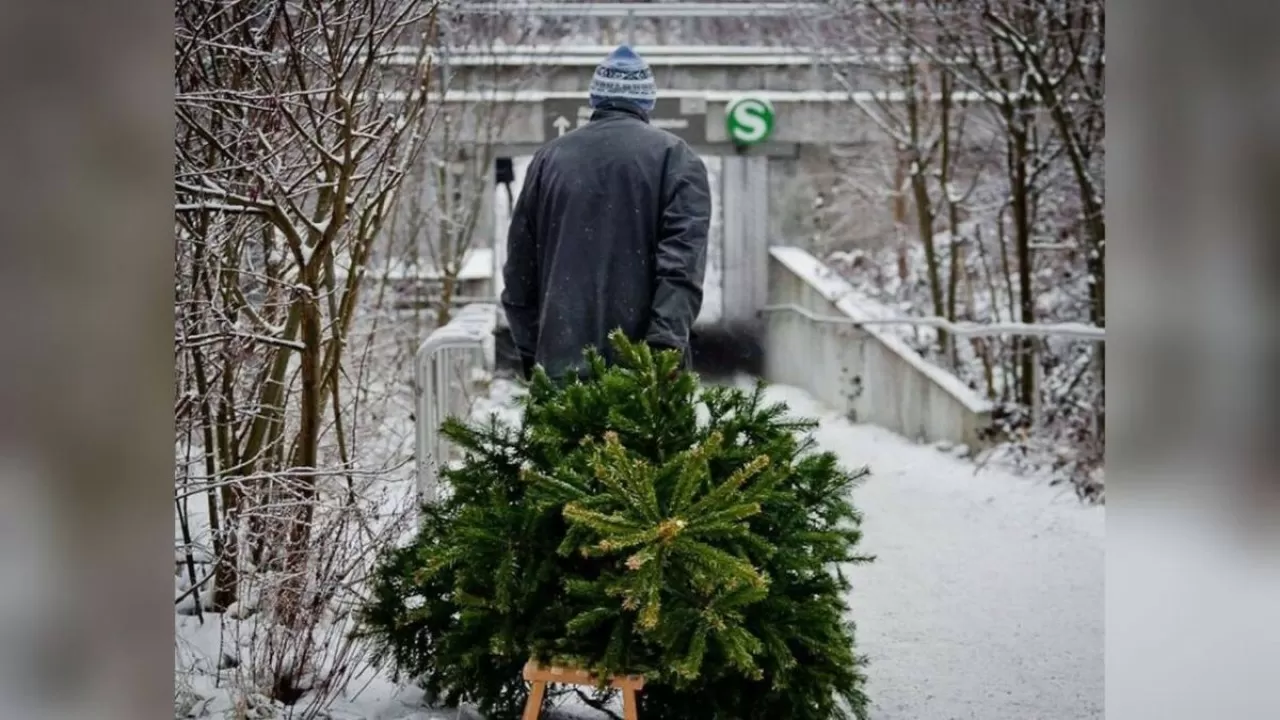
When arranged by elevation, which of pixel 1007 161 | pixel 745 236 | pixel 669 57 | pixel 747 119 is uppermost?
pixel 669 57

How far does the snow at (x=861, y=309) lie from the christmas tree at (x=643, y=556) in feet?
18.1

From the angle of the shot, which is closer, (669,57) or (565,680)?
(565,680)

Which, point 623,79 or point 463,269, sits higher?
point 623,79

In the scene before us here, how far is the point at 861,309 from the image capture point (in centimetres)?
1072

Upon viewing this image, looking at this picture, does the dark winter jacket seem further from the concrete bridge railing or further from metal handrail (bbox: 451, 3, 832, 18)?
metal handrail (bbox: 451, 3, 832, 18)

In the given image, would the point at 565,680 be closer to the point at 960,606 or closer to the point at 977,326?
the point at 960,606

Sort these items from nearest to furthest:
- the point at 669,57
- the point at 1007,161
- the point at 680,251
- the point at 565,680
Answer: the point at 565,680 → the point at 680,251 → the point at 1007,161 → the point at 669,57

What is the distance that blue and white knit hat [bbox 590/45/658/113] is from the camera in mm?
4484

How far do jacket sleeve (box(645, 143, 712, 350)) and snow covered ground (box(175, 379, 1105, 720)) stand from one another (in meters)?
0.74

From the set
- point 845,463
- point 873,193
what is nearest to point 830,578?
point 845,463

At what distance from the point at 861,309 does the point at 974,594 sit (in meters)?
Answer: 4.51
